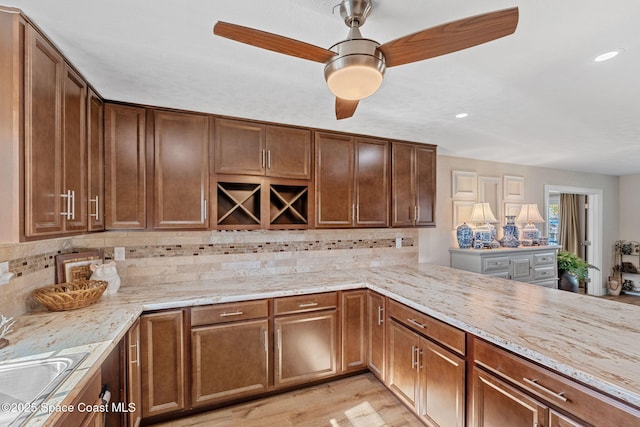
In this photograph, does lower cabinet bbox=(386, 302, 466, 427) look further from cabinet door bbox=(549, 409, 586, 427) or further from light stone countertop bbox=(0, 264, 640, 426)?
A: cabinet door bbox=(549, 409, 586, 427)

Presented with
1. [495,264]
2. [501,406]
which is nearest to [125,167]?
[501,406]

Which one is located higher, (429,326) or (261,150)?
(261,150)

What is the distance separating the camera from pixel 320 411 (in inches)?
88.3

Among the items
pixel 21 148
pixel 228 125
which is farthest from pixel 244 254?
pixel 21 148

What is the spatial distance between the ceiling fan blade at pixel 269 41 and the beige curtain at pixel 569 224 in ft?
24.4

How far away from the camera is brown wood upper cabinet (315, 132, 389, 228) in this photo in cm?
281

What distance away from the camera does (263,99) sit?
213 cm

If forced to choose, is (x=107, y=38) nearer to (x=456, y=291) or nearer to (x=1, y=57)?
(x=1, y=57)

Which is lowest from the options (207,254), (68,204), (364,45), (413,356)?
(413,356)

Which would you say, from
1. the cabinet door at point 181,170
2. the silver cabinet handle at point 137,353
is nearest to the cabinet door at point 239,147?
the cabinet door at point 181,170

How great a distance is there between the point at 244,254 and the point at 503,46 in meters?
2.48

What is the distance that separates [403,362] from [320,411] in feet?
2.45

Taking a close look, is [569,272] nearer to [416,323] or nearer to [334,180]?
[416,323]

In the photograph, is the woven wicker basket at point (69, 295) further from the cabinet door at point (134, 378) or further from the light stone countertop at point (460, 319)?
the cabinet door at point (134, 378)
